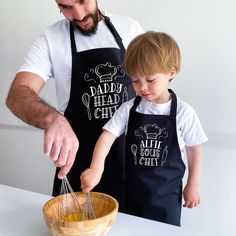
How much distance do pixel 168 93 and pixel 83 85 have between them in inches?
11.3

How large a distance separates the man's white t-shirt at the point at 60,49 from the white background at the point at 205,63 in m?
0.21

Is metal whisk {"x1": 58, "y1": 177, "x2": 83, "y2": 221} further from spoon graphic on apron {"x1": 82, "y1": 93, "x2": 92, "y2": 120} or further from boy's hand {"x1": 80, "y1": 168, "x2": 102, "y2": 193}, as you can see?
spoon graphic on apron {"x1": 82, "y1": 93, "x2": 92, "y2": 120}

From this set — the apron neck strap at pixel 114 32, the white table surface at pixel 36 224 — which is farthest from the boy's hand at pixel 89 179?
the apron neck strap at pixel 114 32

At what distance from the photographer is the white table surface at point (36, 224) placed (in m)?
0.76

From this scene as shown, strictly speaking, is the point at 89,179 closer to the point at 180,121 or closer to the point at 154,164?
the point at 154,164

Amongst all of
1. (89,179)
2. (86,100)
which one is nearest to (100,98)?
(86,100)

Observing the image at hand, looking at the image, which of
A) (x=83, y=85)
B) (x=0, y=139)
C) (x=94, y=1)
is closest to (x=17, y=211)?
(x=83, y=85)

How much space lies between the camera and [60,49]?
112 centimetres

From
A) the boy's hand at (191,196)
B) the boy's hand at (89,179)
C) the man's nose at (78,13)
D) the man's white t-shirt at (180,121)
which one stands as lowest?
the boy's hand at (191,196)

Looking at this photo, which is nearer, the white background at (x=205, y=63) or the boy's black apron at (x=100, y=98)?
the boy's black apron at (x=100, y=98)

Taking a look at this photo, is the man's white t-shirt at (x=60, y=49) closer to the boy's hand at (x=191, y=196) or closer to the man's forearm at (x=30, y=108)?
the man's forearm at (x=30, y=108)

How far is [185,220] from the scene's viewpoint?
4.95 ft

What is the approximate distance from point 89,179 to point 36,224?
17 cm

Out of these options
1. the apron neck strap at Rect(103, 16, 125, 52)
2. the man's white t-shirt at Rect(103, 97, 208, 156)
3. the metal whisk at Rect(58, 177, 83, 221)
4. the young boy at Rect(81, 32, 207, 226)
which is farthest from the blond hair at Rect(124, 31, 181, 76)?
the metal whisk at Rect(58, 177, 83, 221)
